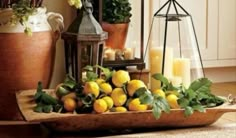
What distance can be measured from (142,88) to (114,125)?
137mm

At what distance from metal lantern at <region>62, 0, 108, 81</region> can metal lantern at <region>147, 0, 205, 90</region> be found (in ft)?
0.82

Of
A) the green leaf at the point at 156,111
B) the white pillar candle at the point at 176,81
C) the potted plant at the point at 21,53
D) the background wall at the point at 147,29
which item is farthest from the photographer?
the background wall at the point at 147,29

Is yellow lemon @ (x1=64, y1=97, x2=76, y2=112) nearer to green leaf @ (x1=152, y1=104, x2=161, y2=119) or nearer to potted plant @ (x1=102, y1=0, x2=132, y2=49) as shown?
green leaf @ (x1=152, y1=104, x2=161, y2=119)

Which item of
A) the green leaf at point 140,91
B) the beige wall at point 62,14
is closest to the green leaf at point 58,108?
the green leaf at point 140,91

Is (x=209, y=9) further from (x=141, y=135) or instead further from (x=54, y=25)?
(x=141, y=135)

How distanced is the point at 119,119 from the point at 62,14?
3.57 feet

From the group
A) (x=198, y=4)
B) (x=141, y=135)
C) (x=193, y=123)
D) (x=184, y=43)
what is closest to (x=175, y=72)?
(x=184, y=43)

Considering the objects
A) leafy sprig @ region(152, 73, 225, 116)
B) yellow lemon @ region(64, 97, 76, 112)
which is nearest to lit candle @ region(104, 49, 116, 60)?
leafy sprig @ region(152, 73, 225, 116)

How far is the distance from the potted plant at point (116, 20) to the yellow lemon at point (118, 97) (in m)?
0.77

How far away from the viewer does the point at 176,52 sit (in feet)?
5.38

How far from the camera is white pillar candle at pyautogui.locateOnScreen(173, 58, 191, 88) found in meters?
1.60

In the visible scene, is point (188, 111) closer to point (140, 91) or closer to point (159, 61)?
point (140, 91)

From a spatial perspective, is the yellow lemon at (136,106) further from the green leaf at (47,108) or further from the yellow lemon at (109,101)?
the green leaf at (47,108)

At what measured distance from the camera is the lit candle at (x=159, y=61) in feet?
5.24
